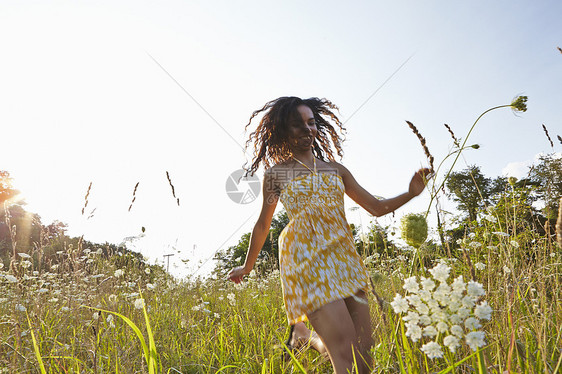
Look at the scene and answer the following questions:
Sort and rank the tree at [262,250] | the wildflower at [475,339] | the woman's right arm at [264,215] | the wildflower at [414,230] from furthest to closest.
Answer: the tree at [262,250] → the woman's right arm at [264,215] → the wildflower at [414,230] → the wildflower at [475,339]

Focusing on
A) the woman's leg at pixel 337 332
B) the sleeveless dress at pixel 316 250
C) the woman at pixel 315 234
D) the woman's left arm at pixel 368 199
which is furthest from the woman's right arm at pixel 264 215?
the woman's leg at pixel 337 332

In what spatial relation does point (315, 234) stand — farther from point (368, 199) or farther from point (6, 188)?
point (6, 188)

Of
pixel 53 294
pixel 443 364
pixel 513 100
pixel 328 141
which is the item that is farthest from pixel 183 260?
pixel 513 100

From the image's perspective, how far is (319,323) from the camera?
7.84 feet

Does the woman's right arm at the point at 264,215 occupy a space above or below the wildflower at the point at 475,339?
above

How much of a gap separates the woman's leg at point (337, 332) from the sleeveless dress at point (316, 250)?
53mm

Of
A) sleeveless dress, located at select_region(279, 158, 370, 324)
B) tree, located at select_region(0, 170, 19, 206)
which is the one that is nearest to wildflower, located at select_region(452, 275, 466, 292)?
sleeveless dress, located at select_region(279, 158, 370, 324)

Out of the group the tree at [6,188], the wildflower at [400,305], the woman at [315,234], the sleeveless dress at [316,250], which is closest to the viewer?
the wildflower at [400,305]

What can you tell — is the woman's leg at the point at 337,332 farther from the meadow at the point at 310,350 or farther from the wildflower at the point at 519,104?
the wildflower at the point at 519,104

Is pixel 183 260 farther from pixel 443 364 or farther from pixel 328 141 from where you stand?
pixel 443 364

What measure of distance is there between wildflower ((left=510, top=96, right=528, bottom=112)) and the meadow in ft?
1.10

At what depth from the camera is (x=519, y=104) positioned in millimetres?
1452

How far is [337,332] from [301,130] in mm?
1655

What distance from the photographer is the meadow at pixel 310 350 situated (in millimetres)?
861
